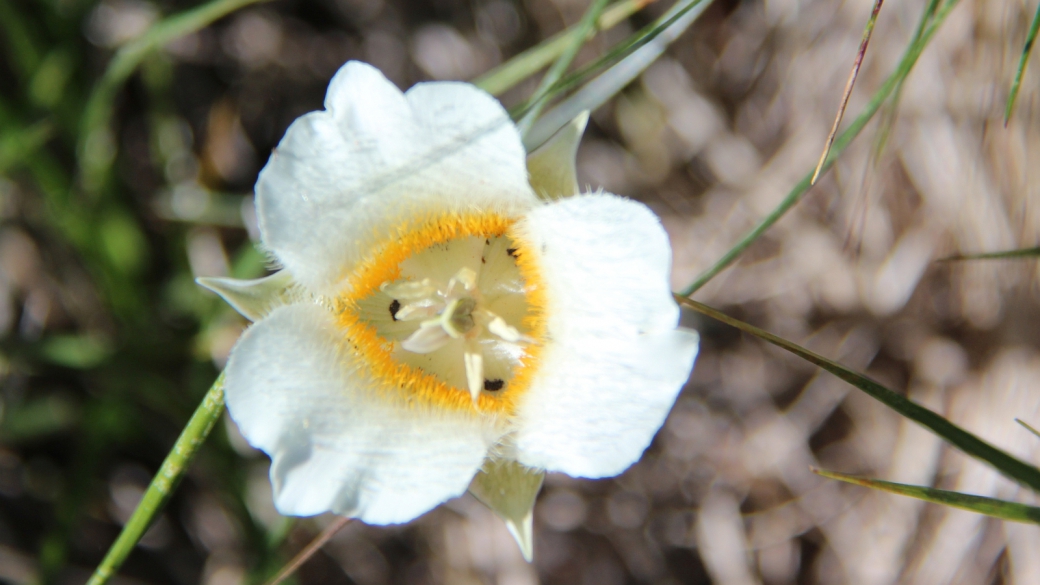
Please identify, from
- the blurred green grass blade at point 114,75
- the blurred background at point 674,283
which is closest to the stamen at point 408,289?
the blurred green grass blade at point 114,75

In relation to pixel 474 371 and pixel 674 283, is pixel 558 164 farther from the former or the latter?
pixel 674 283

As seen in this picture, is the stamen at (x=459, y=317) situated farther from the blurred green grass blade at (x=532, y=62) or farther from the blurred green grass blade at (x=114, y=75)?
the blurred green grass blade at (x=114, y=75)

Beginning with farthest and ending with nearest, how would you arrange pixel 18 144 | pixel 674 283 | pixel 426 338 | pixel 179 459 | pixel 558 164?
pixel 674 283 < pixel 18 144 < pixel 426 338 < pixel 558 164 < pixel 179 459

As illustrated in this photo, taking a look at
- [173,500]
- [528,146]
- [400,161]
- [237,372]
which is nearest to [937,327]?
[528,146]

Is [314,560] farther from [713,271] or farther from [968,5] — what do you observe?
[968,5]

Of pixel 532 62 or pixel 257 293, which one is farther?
pixel 532 62

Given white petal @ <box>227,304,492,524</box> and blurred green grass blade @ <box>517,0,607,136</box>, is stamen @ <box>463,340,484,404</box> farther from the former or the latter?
blurred green grass blade @ <box>517,0,607,136</box>

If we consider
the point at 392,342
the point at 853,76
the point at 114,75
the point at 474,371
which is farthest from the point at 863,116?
the point at 114,75
